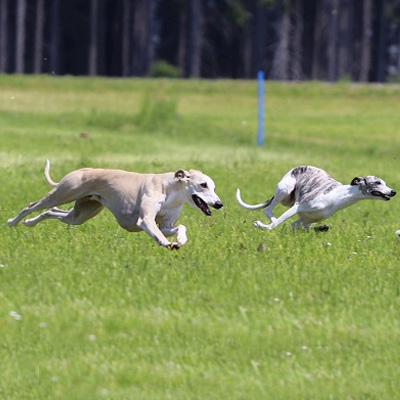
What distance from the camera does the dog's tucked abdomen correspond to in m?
12.0

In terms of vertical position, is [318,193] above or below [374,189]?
below

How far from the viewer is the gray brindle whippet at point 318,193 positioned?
11656 mm

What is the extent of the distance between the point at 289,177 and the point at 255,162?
11520 millimetres

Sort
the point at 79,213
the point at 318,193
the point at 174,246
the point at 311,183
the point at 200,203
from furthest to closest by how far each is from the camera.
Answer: the point at 311,183, the point at 318,193, the point at 79,213, the point at 200,203, the point at 174,246

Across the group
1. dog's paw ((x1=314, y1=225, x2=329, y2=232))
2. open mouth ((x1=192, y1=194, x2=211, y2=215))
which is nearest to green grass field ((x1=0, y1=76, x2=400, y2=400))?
dog's paw ((x1=314, y1=225, x2=329, y2=232))

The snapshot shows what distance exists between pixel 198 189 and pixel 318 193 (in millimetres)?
1877

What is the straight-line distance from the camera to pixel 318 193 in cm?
1198

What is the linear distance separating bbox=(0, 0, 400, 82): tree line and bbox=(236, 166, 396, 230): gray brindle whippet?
56.0 m

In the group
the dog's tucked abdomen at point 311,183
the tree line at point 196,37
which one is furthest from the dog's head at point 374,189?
the tree line at point 196,37

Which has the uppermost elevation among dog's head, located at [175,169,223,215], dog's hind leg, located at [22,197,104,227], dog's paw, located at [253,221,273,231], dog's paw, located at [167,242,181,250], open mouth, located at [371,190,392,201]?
dog's head, located at [175,169,223,215]

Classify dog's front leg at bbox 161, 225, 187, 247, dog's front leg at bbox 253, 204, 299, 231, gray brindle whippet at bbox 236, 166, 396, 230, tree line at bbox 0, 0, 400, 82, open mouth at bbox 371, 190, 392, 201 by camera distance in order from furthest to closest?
tree line at bbox 0, 0, 400, 82, dog's front leg at bbox 253, 204, 299, 231, gray brindle whippet at bbox 236, 166, 396, 230, open mouth at bbox 371, 190, 392, 201, dog's front leg at bbox 161, 225, 187, 247

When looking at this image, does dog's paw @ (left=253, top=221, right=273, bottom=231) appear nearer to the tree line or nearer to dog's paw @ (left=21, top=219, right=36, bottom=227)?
dog's paw @ (left=21, top=219, right=36, bottom=227)

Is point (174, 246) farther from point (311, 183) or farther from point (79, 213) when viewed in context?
point (311, 183)

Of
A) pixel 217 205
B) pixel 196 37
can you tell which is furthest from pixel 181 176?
pixel 196 37
